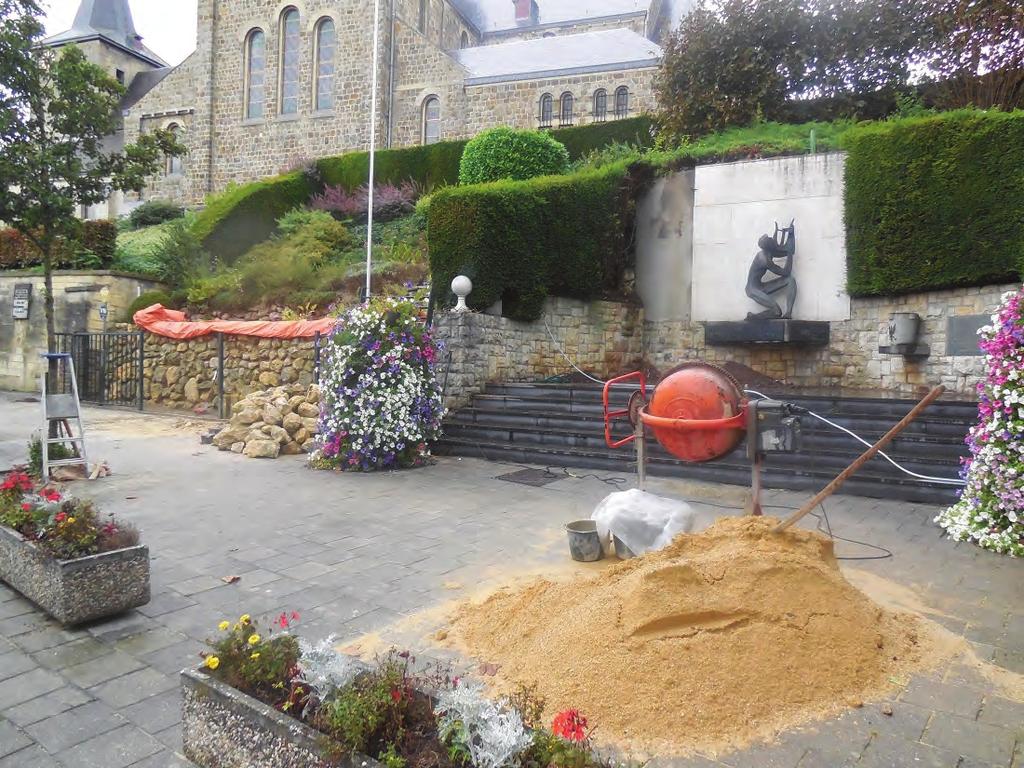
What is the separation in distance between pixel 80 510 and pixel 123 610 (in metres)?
0.61

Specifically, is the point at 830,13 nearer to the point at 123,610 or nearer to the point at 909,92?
the point at 909,92

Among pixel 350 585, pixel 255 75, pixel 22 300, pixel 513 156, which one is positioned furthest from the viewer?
pixel 255 75

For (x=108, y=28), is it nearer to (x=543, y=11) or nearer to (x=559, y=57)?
(x=543, y=11)

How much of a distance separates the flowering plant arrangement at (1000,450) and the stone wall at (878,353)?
4732mm

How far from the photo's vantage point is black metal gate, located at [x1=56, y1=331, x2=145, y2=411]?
14195 millimetres

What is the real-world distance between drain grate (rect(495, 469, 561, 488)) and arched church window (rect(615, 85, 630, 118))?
1962 centimetres

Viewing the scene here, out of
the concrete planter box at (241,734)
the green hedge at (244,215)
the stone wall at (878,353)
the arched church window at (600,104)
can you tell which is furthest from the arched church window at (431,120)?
the concrete planter box at (241,734)

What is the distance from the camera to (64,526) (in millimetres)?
3566

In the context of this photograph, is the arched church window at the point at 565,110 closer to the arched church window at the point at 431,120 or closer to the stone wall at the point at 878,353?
the arched church window at the point at 431,120

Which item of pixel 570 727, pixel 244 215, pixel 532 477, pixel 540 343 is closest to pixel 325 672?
pixel 570 727

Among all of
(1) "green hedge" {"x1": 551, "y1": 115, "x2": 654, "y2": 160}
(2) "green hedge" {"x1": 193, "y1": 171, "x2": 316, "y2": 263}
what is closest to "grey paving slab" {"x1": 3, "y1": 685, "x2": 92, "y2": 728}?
(1) "green hedge" {"x1": 551, "y1": 115, "x2": 654, "y2": 160}

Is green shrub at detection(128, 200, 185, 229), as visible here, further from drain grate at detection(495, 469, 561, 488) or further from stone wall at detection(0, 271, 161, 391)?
drain grate at detection(495, 469, 561, 488)

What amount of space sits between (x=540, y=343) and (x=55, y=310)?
1265cm

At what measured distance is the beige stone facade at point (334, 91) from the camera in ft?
82.2
